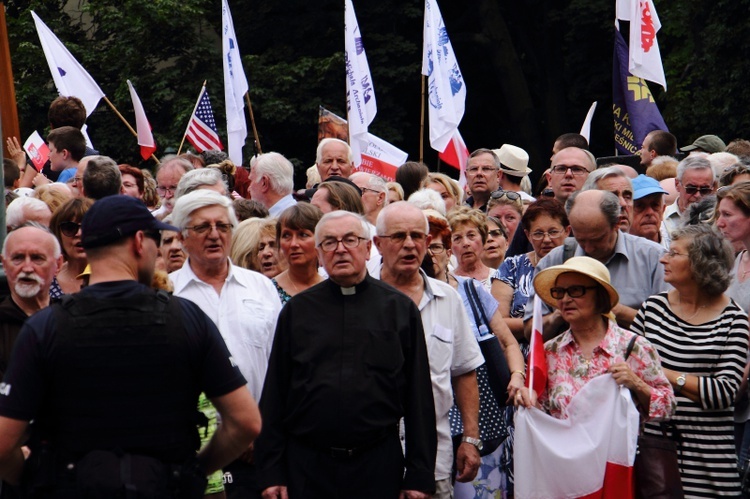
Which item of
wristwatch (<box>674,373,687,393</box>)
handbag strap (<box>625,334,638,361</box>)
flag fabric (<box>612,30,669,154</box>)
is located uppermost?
flag fabric (<box>612,30,669,154</box>)

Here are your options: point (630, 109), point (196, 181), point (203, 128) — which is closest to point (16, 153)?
point (196, 181)

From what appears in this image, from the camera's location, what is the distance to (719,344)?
7.04 meters

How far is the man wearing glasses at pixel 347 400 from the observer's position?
19.7 feet

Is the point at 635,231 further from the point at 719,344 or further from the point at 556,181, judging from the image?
the point at 719,344

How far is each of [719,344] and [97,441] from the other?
3598 millimetres

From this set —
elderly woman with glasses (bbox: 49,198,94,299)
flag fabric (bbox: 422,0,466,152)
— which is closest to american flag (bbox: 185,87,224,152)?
flag fabric (bbox: 422,0,466,152)

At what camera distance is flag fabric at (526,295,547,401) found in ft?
22.0

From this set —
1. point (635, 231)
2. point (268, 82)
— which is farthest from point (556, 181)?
point (268, 82)

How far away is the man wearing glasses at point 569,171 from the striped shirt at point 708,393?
9.39 feet

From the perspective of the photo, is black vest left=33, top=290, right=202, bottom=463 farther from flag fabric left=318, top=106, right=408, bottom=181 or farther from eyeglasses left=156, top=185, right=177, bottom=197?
flag fabric left=318, top=106, right=408, bottom=181

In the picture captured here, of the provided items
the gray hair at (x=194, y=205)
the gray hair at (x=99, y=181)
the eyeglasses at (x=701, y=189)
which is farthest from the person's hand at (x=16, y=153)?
the eyeglasses at (x=701, y=189)

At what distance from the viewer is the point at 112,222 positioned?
4.78 metres

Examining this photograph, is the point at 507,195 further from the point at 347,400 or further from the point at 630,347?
the point at 347,400

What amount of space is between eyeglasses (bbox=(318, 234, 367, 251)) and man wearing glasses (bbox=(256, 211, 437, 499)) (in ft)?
0.50
